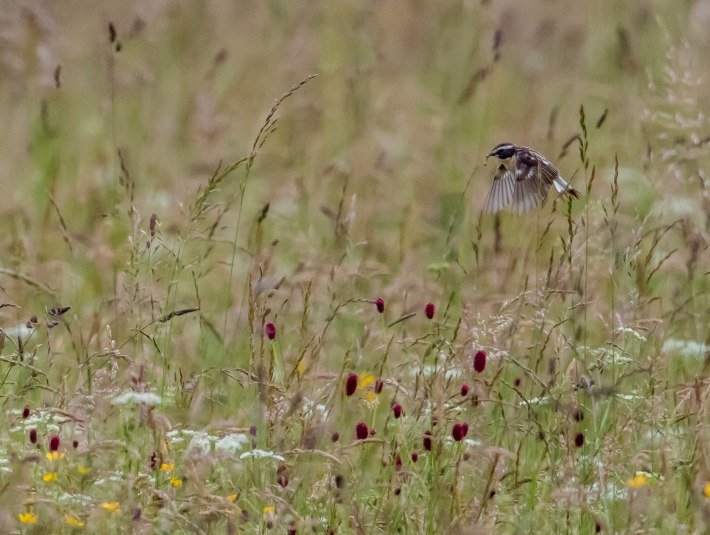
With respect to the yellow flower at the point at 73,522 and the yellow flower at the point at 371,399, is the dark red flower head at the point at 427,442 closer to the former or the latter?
the yellow flower at the point at 371,399

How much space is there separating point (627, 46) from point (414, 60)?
8.54ft

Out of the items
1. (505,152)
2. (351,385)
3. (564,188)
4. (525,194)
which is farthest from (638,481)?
(505,152)

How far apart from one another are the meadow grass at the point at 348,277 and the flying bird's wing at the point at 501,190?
0.14 m

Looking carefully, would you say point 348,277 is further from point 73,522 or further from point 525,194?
point 73,522

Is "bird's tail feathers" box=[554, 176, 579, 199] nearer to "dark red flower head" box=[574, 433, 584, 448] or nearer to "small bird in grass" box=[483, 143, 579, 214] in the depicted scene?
"small bird in grass" box=[483, 143, 579, 214]

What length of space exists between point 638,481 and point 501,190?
37.9 inches

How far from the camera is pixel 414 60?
22.8 ft

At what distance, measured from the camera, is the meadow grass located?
2322 mm

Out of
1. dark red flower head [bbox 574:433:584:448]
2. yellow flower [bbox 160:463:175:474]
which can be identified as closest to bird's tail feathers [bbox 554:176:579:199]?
dark red flower head [bbox 574:433:584:448]

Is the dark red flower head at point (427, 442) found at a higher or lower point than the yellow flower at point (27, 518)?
higher

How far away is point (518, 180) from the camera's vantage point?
2885 millimetres

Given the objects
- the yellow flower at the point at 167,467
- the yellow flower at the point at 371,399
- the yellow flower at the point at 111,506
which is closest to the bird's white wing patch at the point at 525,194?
the yellow flower at the point at 371,399

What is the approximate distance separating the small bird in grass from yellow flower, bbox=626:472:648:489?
2.19 ft

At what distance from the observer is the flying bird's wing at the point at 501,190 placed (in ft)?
9.55
